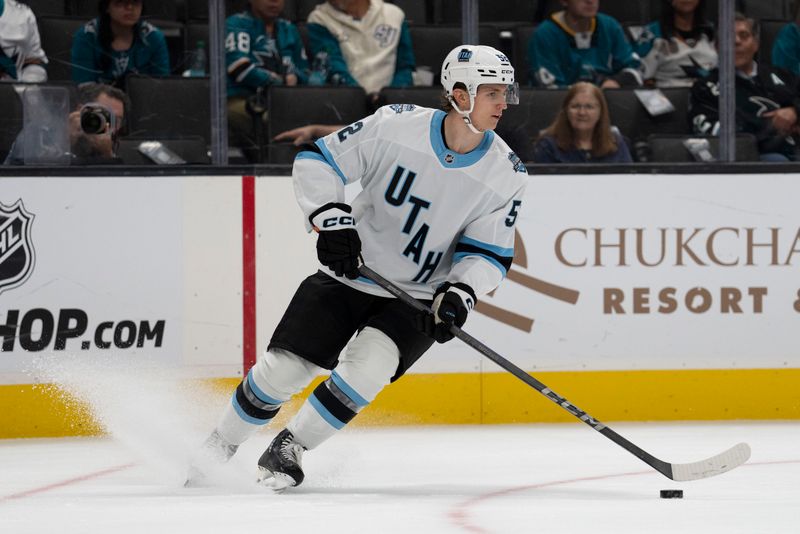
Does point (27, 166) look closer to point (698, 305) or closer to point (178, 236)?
point (178, 236)

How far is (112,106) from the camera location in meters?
4.97

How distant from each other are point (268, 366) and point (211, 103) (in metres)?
1.68

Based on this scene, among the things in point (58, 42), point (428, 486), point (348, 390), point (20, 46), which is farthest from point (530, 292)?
point (20, 46)

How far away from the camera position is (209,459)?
3.74m

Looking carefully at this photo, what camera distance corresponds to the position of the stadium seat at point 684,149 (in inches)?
209

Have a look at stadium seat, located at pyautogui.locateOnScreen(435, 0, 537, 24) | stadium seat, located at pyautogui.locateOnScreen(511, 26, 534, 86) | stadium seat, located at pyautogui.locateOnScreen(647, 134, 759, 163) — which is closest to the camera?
stadium seat, located at pyautogui.locateOnScreen(435, 0, 537, 24)

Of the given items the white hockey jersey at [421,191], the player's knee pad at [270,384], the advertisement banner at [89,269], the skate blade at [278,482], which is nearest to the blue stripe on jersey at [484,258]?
the white hockey jersey at [421,191]

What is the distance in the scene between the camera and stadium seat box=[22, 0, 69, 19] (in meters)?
4.89

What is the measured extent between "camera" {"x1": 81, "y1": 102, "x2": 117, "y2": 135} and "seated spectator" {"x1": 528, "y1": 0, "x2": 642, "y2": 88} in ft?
5.04

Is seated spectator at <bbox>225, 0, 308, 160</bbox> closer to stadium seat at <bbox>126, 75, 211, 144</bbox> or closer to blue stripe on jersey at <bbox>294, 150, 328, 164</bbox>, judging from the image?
stadium seat at <bbox>126, 75, 211, 144</bbox>

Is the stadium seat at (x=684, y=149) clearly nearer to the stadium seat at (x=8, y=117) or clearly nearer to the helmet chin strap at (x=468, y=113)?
the helmet chin strap at (x=468, y=113)

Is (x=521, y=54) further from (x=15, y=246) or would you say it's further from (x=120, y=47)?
(x=15, y=246)

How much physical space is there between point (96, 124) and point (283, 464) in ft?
6.08

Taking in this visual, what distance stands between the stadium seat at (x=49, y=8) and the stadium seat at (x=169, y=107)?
32 centimetres
